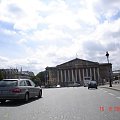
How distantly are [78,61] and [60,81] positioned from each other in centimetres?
1635

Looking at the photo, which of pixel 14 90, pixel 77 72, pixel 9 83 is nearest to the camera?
pixel 14 90

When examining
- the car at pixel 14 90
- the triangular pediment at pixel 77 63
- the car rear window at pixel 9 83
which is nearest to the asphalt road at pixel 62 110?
the car at pixel 14 90

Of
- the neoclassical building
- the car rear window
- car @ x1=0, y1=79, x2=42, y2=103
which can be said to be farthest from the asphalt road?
the neoclassical building

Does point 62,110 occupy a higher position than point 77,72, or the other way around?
point 77,72

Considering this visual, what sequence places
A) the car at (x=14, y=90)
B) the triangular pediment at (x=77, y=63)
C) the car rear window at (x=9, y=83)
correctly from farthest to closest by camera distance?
the triangular pediment at (x=77, y=63) → the car rear window at (x=9, y=83) → the car at (x=14, y=90)

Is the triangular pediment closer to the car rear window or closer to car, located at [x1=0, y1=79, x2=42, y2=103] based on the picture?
car, located at [x1=0, y1=79, x2=42, y2=103]

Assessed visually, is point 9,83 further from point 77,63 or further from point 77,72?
point 77,72

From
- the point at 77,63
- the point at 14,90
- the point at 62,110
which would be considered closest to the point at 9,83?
the point at 14,90

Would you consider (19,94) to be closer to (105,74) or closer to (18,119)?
(18,119)

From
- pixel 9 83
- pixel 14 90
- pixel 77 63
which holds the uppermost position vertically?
pixel 77 63

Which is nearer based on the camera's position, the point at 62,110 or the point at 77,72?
the point at 62,110

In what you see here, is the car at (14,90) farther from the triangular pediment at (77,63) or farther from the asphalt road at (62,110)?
the triangular pediment at (77,63)

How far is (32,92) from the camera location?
64.8ft

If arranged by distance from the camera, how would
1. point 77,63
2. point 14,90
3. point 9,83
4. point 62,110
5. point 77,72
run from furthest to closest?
point 77,72
point 77,63
point 9,83
point 14,90
point 62,110
